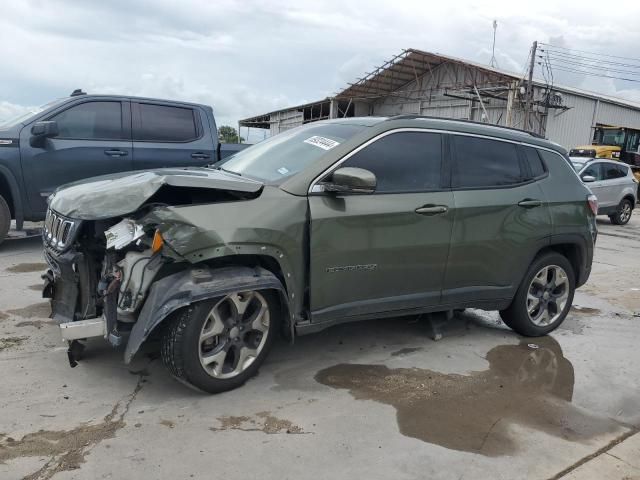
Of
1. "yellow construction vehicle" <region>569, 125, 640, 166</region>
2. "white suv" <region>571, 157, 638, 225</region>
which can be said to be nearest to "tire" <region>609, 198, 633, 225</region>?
"white suv" <region>571, 157, 638, 225</region>

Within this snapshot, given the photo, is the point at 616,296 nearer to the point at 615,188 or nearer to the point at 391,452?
the point at 391,452

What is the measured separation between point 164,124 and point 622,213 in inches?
513

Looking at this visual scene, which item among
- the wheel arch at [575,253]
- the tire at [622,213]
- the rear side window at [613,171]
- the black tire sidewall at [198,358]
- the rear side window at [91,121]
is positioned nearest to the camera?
the black tire sidewall at [198,358]

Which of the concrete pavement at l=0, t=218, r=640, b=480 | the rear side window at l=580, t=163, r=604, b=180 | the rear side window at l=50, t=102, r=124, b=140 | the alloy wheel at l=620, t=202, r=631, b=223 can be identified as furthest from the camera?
the alloy wheel at l=620, t=202, r=631, b=223

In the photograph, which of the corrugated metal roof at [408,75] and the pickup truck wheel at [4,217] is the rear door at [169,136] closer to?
the pickup truck wheel at [4,217]

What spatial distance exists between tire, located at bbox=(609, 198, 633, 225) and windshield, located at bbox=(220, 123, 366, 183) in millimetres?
13451

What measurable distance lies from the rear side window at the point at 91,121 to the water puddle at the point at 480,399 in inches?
199

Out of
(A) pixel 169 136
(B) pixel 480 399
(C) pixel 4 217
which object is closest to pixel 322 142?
(B) pixel 480 399

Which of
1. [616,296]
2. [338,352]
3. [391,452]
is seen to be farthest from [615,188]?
[391,452]

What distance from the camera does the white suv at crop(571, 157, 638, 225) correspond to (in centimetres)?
1437

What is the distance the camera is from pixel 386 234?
3.93 metres

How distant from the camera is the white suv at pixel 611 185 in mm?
14367

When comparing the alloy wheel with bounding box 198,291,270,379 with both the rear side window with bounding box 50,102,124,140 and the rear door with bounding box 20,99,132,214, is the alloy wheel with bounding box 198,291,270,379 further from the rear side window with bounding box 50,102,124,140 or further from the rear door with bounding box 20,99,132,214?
the rear side window with bounding box 50,102,124,140

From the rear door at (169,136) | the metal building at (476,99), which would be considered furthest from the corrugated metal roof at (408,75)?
the rear door at (169,136)
